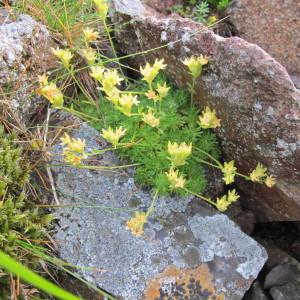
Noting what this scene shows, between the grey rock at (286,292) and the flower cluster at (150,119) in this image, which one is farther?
the grey rock at (286,292)

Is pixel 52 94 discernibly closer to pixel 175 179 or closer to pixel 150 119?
pixel 150 119

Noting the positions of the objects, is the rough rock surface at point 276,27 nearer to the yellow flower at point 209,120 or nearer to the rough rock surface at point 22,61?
the yellow flower at point 209,120

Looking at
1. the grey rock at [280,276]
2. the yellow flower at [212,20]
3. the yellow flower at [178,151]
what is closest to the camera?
the yellow flower at [178,151]

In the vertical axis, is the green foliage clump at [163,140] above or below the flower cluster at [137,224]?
above

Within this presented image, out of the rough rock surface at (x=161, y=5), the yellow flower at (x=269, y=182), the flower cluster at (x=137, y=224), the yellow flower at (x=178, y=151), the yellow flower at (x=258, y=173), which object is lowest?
the flower cluster at (x=137, y=224)

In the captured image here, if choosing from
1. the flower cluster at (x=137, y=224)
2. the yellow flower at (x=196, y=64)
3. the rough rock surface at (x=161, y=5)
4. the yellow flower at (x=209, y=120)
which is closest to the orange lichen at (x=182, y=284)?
the flower cluster at (x=137, y=224)

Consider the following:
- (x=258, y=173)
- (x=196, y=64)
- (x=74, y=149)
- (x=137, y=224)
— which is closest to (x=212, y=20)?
(x=196, y=64)

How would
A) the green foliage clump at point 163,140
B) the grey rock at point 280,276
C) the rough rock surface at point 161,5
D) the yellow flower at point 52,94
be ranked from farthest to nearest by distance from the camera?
the rough rock surface at point 161,5
the grey rock at point 280,276
the green foliage clump at point 163,140
the yellow flower at point 52,94
